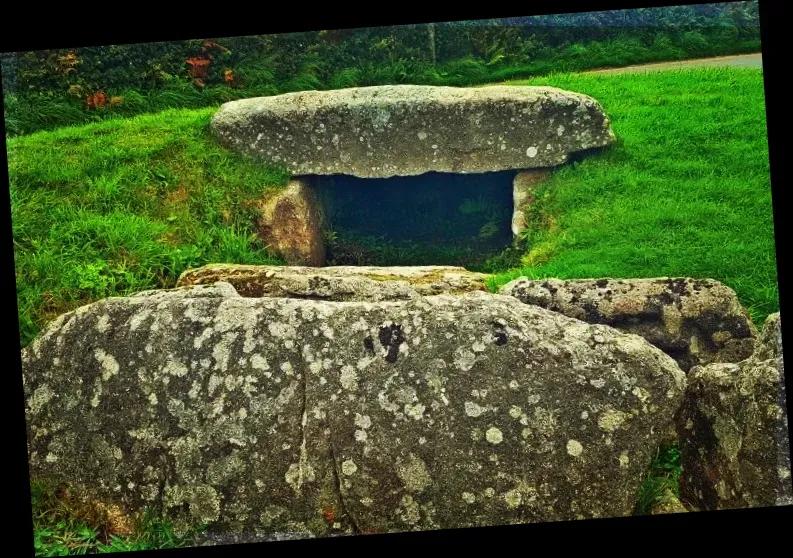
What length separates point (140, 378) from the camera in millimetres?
5129

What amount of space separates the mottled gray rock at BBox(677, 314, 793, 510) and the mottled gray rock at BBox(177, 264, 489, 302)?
1.65 m

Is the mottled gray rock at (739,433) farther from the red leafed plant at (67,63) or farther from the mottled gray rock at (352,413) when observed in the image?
the red leafed plant at (67,63)

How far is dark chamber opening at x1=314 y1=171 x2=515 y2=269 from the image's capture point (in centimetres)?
621

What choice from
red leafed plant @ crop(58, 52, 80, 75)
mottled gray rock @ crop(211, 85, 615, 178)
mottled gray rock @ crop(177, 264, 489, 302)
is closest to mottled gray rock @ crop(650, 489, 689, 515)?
mottled gray rock @ crop(177, 264, 489, 302)

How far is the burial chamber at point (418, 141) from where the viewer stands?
21.3 feet

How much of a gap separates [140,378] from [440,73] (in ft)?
10.9

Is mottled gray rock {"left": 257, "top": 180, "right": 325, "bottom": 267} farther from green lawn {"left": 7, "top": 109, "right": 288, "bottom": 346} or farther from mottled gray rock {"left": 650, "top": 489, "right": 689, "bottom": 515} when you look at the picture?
mottled gray rock {"left": 650, "top": 489, "right": 689, "bottom": 515}

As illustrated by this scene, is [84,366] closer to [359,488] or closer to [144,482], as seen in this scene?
[144,482]

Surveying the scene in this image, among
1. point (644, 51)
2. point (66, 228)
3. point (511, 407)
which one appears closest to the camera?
point (511, 407)

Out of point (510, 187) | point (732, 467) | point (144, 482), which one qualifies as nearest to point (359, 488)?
point (144, 482)

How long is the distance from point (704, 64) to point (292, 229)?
135 inches

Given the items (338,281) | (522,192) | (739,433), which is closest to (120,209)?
(338,281)

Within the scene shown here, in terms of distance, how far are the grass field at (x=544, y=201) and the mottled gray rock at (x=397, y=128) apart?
0.70 ft

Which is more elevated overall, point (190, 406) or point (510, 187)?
point (510, 187)
